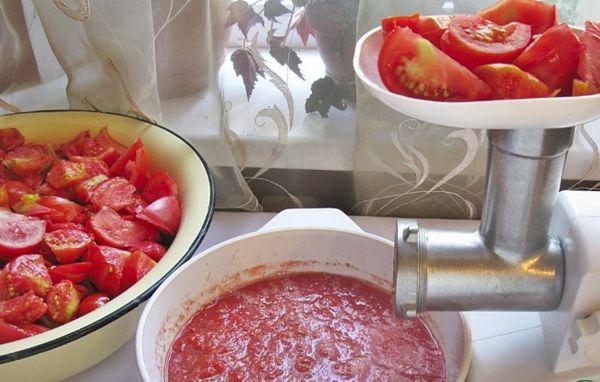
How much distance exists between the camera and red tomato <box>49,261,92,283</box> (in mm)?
797

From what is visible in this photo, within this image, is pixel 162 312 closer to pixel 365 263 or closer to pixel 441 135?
pixel 365 263

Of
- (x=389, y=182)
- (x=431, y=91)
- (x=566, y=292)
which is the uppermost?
(x=431, y=91)

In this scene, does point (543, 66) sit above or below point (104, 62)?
above

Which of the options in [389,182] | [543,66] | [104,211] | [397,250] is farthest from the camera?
[389,182]

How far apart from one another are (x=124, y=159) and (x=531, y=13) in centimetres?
61

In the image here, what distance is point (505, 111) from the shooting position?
460mm

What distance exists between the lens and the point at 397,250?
616 mm

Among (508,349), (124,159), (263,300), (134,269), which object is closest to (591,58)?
(508,349)

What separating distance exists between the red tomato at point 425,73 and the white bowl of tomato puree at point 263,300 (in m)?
0.25

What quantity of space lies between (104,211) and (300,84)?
333 millimetres

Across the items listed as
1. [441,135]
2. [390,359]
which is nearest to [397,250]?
[390,359]

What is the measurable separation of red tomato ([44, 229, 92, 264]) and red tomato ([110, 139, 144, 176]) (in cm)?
13

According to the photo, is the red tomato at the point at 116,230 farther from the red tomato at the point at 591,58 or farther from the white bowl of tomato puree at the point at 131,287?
the red tomato at the point at 591,58

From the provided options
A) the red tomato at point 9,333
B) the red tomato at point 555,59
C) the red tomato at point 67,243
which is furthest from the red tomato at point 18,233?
the red tomato at point 555,59
